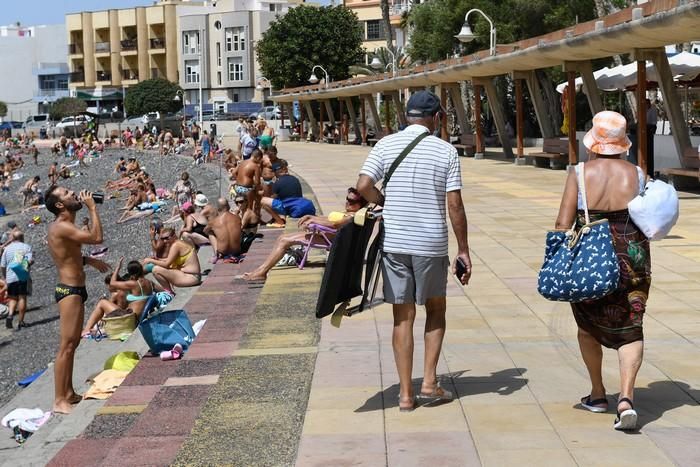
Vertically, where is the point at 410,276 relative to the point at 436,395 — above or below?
above

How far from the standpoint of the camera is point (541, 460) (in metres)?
4.50

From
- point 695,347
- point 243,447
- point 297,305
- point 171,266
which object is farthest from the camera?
point 171,266

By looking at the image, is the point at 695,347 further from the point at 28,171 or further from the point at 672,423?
the point at 28,171

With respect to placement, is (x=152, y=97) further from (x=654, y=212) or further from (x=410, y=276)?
(x=654, y=212)

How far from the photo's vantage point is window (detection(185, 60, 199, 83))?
88.9 m

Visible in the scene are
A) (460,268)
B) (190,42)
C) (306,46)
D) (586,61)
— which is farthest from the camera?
(190,42)

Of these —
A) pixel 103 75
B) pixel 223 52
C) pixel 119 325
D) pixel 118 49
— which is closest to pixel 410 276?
pixel 119 325

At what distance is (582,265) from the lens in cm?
478

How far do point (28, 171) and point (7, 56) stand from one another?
5070 cm

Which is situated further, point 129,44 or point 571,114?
point 129,44

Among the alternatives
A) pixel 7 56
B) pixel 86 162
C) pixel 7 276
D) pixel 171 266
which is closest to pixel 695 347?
pixel 171 266

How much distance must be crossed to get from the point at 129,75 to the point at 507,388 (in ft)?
298

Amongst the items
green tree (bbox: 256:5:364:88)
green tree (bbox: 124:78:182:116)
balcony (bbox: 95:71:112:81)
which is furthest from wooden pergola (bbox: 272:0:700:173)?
balcony (bbox: 95:71:112:81)

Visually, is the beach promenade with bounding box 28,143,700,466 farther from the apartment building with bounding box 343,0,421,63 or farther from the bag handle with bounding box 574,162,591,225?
the apartment building with bounding box 343,0,421,63
